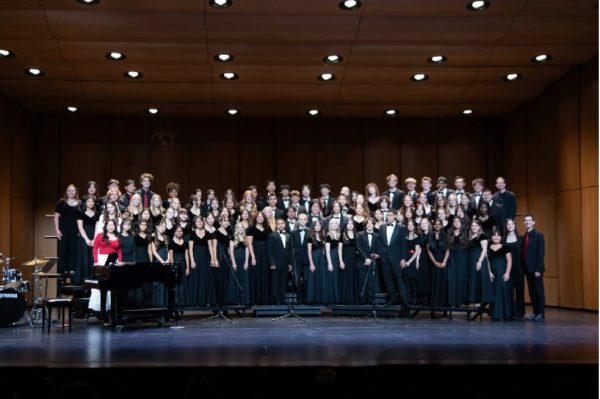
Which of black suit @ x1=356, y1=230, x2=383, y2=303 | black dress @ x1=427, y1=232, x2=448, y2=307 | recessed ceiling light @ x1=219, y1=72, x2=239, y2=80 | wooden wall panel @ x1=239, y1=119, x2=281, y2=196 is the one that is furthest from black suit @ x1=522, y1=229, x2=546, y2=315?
wooden wall panel @ x1=239, y1=119, x2=281, y2=196

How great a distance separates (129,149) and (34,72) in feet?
10.4

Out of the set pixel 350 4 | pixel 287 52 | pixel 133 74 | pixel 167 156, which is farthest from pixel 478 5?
pixel 167 156

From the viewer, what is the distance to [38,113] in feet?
45.9

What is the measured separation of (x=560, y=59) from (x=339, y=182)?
5.04 metres

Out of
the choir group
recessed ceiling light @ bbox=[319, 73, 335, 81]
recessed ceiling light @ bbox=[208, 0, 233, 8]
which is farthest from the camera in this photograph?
recessed ceiling light @ bbox=[319, 73, 335, 81]

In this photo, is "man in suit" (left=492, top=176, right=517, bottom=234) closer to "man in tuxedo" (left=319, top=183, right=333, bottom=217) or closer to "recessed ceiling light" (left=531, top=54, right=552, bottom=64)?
"recessed ceiling light" (left=531, top=54, right=552, bottom=64)

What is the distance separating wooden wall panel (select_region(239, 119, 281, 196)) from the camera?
14508 millimetres

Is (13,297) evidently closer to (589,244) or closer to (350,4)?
(350,4)

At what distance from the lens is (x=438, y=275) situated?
1045cm

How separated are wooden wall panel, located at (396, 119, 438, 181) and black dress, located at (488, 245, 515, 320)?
4.69 m

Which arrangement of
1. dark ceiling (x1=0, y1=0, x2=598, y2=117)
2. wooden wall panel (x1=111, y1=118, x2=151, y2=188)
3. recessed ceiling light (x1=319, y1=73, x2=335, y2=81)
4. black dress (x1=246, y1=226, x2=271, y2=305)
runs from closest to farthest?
dark ceiling (x1=0, y1=0, x2=598, y2=117)
black dress (x1=246, y1=226, x2=271, y2=305)
recessed ceiling light (x1=319, y1=73, x2=335, y2=81)
wooden wall panel (x1=111, y1=118, x2=151, y2=188)

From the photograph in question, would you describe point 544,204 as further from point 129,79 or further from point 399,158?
point 129,79

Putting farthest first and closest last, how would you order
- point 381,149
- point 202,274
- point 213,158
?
point 381,149 < point 213,158 < point 202,274

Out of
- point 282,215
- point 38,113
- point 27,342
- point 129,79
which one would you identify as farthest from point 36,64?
point 27,342
